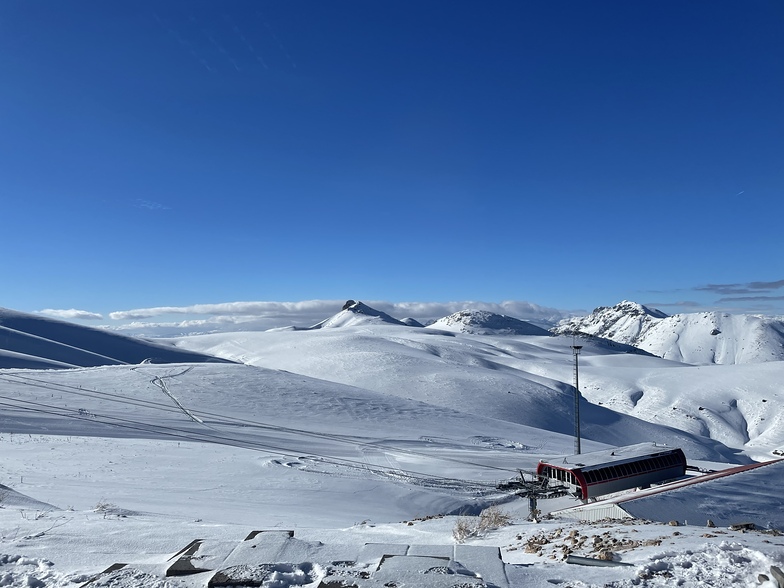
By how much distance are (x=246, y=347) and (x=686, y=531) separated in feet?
427

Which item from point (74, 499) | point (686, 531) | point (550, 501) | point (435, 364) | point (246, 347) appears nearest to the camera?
point (686, 531)

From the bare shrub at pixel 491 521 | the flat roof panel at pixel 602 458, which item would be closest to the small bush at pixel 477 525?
the bare shrub at pixel 491 521

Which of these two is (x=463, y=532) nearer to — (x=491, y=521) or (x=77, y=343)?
(x=491, y=521)

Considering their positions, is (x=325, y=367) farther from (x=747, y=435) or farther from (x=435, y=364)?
(x=747, y=435)

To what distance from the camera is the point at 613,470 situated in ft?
87.1

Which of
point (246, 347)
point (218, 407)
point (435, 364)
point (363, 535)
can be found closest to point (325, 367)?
point (435, 364)

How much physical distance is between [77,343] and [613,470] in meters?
114

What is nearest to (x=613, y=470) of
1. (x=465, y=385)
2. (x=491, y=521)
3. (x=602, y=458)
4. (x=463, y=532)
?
(x=602, y=458)

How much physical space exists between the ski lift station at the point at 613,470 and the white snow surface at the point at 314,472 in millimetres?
2087

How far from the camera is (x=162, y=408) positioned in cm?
3816

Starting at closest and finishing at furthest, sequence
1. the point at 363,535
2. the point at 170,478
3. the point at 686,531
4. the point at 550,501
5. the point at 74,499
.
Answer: the point at 686,531
the point at 363,535
the point at 74,499
the point at 170,478
the point at 550,501

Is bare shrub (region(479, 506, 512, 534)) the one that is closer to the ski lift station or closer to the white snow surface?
the white snow surface

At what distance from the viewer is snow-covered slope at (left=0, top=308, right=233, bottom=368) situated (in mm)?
90312

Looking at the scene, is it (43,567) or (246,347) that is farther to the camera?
(246,347)
